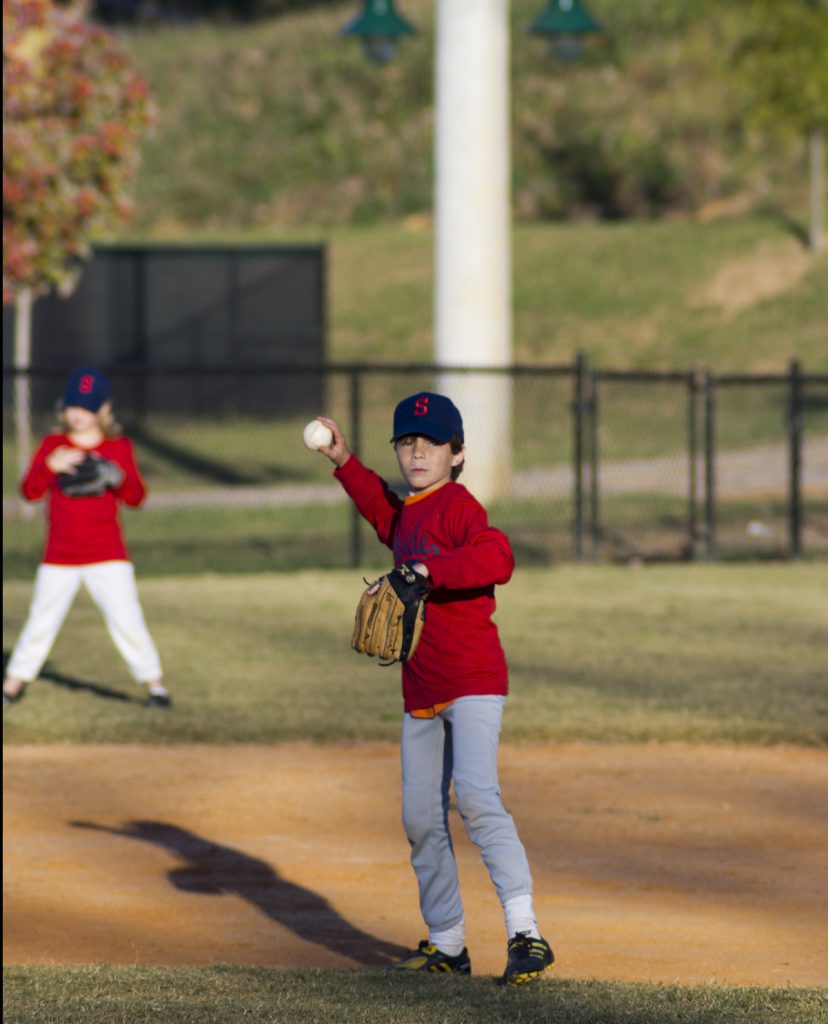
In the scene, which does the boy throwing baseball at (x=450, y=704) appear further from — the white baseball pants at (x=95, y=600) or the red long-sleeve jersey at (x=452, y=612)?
the white baseball pants at (x=95, y=600)

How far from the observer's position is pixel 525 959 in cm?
537

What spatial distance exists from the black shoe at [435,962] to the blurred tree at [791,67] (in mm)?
28494

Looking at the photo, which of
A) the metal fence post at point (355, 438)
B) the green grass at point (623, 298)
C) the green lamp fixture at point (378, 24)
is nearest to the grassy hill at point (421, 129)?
the green grass at point (623, 298)

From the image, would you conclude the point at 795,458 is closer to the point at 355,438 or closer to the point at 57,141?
the point at 355,438

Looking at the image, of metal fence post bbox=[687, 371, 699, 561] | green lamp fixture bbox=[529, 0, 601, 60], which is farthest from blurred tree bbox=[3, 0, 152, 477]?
metal fence post bbox=[687, 371, 699, 561]

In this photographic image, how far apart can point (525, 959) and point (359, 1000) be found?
51 cm

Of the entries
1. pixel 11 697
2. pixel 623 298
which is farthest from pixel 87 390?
pixel 623 298

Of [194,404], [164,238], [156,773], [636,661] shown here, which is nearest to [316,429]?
[156,773]

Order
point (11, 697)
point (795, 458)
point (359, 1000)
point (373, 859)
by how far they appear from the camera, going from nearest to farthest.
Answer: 1. point (359, 1000)
2. point (373, 859)
3. point (11, 697)
4. point (795, 458)

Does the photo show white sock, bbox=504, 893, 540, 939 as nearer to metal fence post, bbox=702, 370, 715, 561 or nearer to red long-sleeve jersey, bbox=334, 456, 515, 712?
red long-sleeve jersey, bbox=334, 456, 515, 712

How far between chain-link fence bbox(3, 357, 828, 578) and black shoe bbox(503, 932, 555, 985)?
10612mm

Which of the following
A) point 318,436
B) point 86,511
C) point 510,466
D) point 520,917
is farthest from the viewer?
point 510,466

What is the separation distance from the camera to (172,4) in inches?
2862

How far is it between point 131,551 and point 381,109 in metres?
34.3
